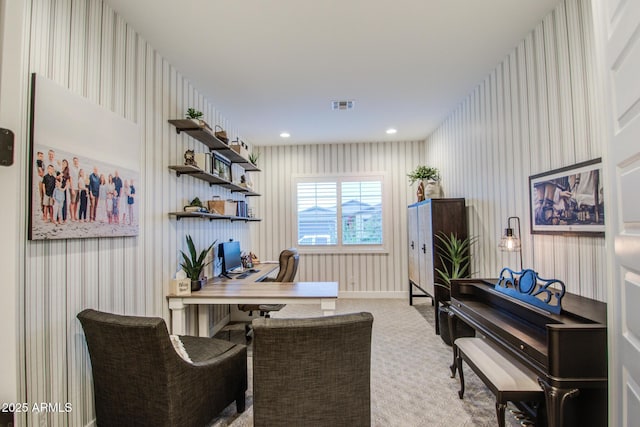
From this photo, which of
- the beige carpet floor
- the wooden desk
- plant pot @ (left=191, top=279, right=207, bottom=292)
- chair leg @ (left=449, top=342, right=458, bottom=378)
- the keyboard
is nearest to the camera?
the beige carpet floor

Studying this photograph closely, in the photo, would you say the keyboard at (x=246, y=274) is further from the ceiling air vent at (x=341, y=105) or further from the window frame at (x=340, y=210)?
the ceiling air vent at (x=341, y=105)

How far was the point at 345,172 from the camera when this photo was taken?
5465 mm

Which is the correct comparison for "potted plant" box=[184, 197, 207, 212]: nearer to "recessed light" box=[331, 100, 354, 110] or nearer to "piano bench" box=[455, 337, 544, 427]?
"recessed light" box=[331, 100, 354, 110]

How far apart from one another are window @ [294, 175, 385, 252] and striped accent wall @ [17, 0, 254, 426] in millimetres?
2703

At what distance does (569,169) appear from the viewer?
195cm

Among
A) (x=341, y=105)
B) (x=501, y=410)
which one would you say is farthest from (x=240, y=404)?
(x=341, y=105)

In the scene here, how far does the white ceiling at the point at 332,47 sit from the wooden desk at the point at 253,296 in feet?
6.86

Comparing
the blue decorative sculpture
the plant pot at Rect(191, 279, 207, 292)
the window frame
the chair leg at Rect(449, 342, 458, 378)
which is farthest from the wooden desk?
the window frame

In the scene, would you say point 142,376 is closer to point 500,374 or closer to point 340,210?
point 500,374

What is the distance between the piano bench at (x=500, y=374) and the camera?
154 centimetres

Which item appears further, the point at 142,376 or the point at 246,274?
the point at 246,274

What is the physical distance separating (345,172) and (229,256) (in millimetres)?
2708

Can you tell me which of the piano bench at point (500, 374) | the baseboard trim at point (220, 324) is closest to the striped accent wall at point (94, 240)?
the baseboard trim at point (220, 324)

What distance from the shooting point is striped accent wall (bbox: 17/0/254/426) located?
1.49 m
